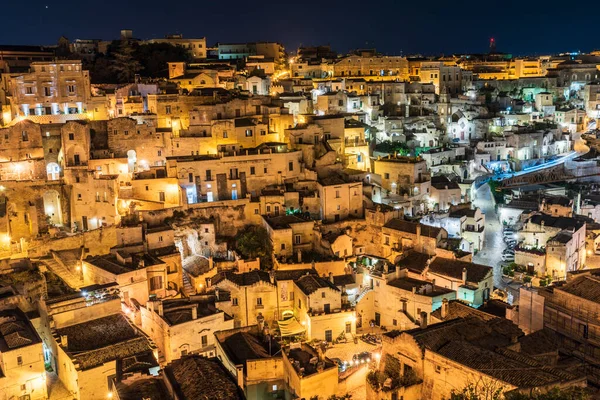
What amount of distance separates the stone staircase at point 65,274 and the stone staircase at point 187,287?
468 centimetres

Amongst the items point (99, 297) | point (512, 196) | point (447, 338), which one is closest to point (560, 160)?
point (512, 196)

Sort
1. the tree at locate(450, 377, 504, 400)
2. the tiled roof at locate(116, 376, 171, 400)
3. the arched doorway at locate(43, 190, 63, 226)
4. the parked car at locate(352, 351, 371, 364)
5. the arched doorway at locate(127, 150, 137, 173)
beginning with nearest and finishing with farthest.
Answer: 1. the tree at locate(450, 377, 504, 400)
2. the tiled roof at locate(116, 376, 171, 400)
3. the parked car at locate(352, 351, 371, 364)
4. the arched doorway at locate(43, 190, 63, 226)
5. the arched doorway at locate(127, 150, 137, 173)

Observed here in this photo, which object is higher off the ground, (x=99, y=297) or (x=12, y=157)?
(x=12, y=157)

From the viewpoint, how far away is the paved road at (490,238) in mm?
32750

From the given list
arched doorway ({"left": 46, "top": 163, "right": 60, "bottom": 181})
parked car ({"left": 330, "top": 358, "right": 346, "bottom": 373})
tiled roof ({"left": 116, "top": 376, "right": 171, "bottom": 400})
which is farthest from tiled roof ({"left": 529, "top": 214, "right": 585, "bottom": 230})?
arched doorway ({"left": 46, "top": 163, "right": 60, "bottom": 181})

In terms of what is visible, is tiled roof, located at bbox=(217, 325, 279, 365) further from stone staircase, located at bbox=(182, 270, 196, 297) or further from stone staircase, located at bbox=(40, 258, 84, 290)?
stone staircase, located at bbox=(40, 258, 84, 290)

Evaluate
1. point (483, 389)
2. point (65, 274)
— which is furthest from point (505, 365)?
point (65, 274)

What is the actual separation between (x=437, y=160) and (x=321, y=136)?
38.0 feet

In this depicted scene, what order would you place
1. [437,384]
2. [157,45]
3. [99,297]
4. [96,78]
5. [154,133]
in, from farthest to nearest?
[157,45] → [96,78] → [154,133] → [99,297] → [437,384]

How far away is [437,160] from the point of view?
44.5 meters

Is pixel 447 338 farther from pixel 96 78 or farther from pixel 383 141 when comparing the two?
pixel 96 78

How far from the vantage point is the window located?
86.9ft

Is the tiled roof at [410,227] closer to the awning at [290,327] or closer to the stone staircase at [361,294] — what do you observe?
the stone staircase at [361,294]

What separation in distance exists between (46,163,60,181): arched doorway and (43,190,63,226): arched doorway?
1835 mm
